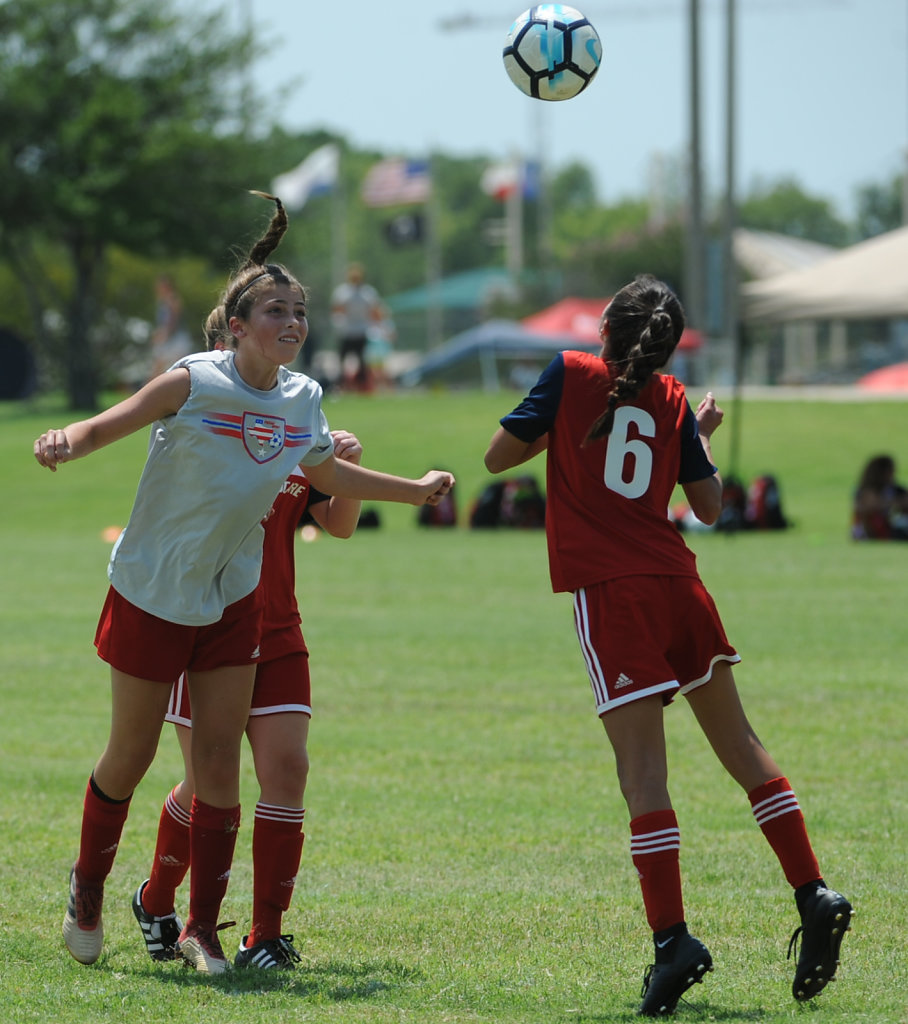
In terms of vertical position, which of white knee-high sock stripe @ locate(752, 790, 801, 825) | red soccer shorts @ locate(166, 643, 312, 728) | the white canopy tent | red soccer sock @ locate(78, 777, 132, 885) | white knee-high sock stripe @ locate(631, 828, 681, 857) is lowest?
red soccer sock @ locate(78, 777, 132, 885)

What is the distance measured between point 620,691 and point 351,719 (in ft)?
16.2

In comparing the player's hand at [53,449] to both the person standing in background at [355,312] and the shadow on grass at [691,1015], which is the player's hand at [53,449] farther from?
the person standing in background at [355,312]

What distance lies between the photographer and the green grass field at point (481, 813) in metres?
4.52

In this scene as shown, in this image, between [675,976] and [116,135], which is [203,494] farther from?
[116,135]

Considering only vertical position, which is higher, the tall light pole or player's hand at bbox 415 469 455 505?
the tall light pole

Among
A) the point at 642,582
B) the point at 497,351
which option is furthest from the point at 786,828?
the point at 497,351

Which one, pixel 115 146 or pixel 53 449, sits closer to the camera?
pixel 53 449

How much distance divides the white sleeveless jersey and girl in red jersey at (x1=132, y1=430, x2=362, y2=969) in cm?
30

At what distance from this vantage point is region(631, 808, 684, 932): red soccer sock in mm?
4305

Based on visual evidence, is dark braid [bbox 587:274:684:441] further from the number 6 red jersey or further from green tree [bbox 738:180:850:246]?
green tree [bbox 738:180:850:246]

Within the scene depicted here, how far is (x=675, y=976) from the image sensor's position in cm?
419

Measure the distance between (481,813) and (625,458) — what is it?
9.40 ft

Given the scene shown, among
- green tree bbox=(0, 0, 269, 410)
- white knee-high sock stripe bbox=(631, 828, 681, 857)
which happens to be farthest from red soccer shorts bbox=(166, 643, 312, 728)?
green tree bbox=(0, 0, 269, 410)

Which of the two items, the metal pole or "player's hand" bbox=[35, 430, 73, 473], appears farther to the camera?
the metal pole
